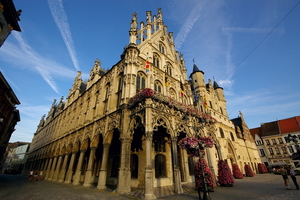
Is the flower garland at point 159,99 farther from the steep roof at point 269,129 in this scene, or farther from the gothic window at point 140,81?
the steep roof at point 269,129

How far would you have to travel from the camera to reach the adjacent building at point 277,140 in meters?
37.6

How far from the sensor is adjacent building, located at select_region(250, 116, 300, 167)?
3759 centimetres

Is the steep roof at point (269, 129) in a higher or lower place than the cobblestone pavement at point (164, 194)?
higher

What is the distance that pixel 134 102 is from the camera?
11.9m

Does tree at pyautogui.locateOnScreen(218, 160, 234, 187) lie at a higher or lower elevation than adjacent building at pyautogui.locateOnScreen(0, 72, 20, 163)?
lower

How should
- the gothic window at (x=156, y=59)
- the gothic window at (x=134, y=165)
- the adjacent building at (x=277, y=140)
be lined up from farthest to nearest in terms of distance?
the adjacent building at (x=277, y=140) < the gothic window at (x=156, y=59) < the gothic window at (x=134, y=165)

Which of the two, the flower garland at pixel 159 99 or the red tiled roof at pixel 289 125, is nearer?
the flower garland at pixel 159 99

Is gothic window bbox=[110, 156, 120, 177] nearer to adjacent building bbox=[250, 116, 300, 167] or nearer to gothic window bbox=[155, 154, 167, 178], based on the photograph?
gothic window bbox=[155, 154, 167, 178]

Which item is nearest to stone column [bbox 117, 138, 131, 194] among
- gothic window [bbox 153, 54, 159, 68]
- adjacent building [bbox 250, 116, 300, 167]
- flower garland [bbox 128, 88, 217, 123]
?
flower garland [bbox 128, 88, 217, 123]

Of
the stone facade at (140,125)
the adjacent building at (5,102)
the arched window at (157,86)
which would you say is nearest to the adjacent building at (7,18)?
the adjacent building at (5,102)

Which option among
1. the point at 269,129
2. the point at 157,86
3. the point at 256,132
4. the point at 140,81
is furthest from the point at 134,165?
the point at 256,132

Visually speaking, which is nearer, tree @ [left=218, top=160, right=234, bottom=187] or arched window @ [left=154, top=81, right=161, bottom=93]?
tree @ [left=218, top=160, right=234, bottom=187]

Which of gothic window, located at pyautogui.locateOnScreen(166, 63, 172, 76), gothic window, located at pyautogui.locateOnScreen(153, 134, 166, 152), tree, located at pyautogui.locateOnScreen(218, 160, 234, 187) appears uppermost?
gothic window, located at pyautogui.locateOnScreen(166, 63, 172, 76)

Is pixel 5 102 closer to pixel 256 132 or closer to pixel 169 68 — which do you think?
pixel 169 68
